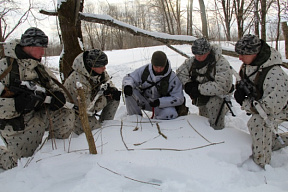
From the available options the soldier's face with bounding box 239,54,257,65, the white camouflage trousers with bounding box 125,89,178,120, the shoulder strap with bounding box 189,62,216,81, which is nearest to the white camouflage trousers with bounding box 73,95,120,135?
the white camouflage trousers with bounding box 125,89,178,120

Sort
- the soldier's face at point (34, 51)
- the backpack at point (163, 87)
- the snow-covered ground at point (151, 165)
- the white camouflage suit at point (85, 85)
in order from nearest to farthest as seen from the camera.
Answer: the snow-covered ground at point (151, 165), the soldier's face at point (34, 51), the white camouflage suit at point (85, 85), the backpack at point (163, 87)

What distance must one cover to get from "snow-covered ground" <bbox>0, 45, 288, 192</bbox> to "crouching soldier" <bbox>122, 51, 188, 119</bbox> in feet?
1.98

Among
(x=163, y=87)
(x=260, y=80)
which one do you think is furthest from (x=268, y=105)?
(x=163, y=87)

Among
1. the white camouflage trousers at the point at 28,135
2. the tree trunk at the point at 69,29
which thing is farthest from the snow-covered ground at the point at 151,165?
the tree trunk at the point at 69,29

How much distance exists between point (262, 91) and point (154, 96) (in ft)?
5.21

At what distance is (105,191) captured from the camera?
1636 mm

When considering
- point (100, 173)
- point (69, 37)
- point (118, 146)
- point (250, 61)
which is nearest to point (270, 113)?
point (250, 61)

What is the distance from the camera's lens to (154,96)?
355cm

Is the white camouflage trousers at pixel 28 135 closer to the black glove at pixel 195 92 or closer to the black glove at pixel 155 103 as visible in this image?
the black glove at pixel 155 103

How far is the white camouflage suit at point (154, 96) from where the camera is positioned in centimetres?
337

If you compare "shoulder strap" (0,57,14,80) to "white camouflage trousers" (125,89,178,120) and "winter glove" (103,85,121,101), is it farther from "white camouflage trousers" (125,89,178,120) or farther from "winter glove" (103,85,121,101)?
"white camouflage trousers" (125,89,178,120)

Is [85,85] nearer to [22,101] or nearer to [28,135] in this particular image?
[22,101]

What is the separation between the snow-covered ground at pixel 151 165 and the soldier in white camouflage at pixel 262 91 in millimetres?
145

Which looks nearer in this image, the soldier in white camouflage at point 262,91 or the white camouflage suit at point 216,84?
the soldier in white camouflage at point 262,91
